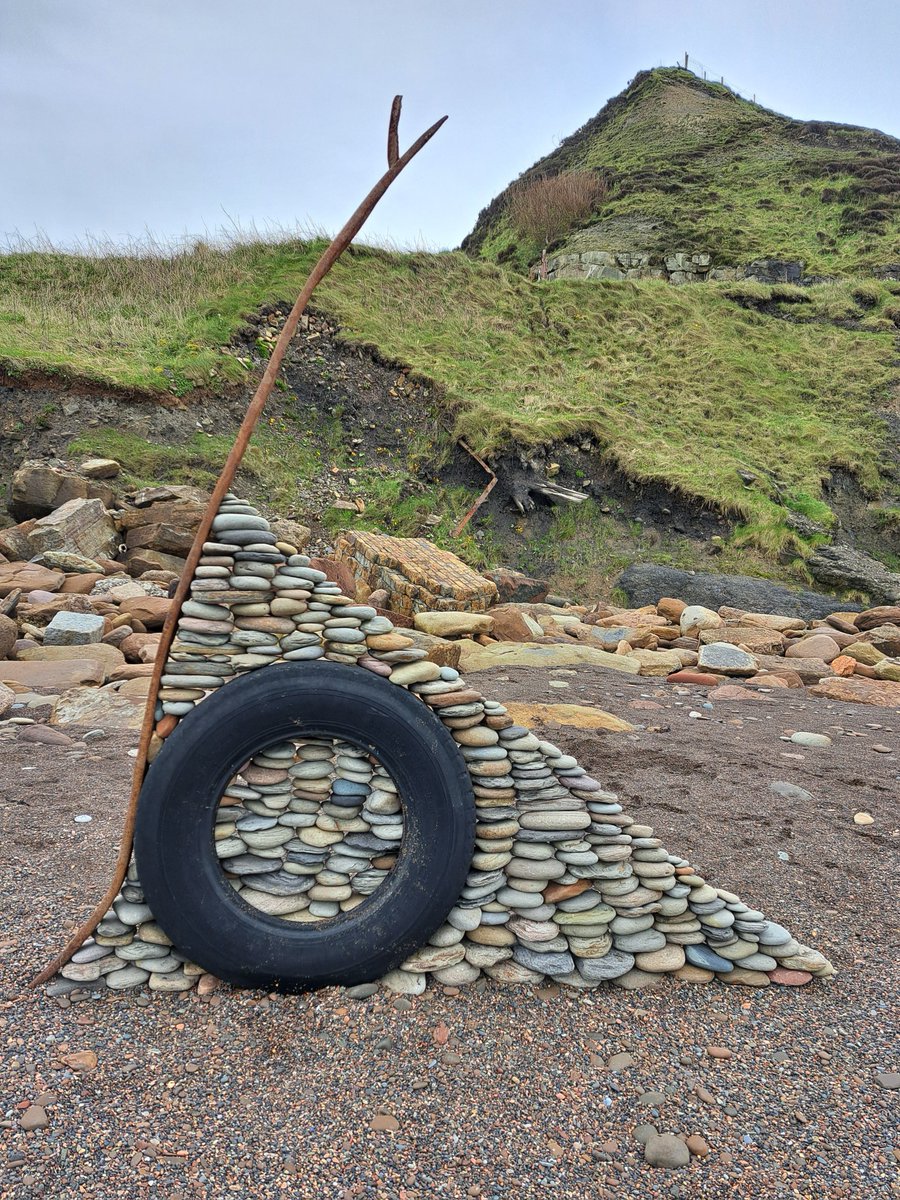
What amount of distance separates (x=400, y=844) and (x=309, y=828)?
33cm

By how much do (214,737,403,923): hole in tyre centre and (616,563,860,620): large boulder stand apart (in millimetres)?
11198

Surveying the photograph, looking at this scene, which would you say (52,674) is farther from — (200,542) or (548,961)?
(548,961)

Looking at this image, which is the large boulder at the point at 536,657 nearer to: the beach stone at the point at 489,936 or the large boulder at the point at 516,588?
the large boulder at the point at 516,588

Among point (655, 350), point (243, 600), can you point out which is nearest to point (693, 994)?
point (243, 600)

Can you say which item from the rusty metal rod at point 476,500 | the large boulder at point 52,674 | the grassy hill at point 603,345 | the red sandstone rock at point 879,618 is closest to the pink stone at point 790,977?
the large boulder at point 52,674

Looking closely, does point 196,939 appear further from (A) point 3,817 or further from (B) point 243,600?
(A) point 3,817

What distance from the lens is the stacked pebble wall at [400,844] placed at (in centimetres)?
253

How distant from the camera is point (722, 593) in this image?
1308 centimetres

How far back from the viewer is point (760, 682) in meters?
7.66

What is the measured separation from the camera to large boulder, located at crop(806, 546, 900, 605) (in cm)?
1446

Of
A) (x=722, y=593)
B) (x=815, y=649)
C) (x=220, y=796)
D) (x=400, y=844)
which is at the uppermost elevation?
(x=220, y=796)

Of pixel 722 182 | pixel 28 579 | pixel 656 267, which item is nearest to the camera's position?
pixel 28 579

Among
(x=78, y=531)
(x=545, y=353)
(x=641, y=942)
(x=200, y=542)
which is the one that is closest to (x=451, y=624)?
(x=78, y=531)

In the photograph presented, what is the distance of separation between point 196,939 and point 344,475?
13.8 meters
